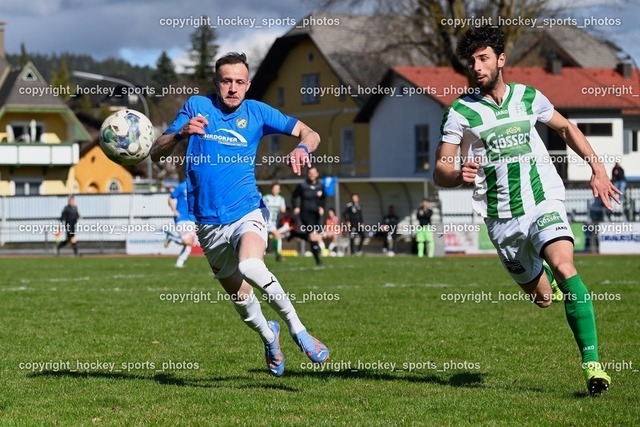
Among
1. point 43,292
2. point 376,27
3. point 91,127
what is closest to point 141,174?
point 91,127

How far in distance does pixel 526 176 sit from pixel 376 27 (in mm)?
43612

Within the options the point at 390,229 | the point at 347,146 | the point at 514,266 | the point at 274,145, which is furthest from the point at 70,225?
the point at 514,266

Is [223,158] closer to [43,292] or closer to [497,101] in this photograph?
[497,101]

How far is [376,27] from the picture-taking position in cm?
5066

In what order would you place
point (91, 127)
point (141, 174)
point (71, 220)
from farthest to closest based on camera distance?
point (141, 174) < point (91, 127) < point (71, 220)

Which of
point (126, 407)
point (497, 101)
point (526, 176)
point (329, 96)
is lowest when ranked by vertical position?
point (126, 407)

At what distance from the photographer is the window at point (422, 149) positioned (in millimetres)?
52312

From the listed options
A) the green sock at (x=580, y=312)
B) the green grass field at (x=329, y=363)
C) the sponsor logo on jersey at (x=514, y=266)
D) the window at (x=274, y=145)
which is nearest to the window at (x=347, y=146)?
the window at (x=274, y=145)

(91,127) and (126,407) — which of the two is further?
(91,127)

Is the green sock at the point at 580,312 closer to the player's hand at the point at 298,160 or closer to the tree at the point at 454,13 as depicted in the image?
the player's hand at the point at 298,160

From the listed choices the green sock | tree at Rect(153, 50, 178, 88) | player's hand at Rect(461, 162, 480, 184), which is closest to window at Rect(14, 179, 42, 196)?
player's hand at Rect(461, 162, 480, 184)

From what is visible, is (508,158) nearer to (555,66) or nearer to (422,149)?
(422,149)

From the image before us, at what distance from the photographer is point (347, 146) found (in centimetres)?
6084

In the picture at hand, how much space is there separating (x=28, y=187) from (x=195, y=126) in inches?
2360
